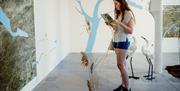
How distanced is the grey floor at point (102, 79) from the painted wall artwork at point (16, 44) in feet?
1.92

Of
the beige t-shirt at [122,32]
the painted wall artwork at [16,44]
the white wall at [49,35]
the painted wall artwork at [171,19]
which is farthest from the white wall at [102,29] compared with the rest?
the beige t-shirt at [122,32]

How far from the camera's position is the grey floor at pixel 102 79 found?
15.2ft

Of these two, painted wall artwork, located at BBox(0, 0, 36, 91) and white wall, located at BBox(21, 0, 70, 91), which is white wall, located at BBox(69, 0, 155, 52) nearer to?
white wall, located at BBox(21, 0, 70, 91)

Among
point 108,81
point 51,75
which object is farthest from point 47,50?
point 108,81

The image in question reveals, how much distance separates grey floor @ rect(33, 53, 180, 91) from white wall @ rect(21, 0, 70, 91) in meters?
0.20

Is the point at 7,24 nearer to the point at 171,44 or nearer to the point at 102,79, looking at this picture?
the point at 102,79

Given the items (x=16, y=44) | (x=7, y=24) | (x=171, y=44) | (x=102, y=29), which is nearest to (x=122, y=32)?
(x=16, y=44)

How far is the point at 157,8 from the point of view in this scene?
220 inches

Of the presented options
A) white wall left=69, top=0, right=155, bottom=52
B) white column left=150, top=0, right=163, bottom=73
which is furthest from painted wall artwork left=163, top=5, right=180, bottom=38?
white column left=150, top=0, right=163, bottom=73

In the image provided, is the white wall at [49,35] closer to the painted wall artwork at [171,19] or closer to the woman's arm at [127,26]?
the woman's arm at [127,26]

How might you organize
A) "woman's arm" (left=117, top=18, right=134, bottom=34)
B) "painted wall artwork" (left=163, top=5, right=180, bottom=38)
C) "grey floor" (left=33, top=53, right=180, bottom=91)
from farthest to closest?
1. "painted wall artwork" (left=163, top=5, right=180, bottom=38)
2. "grey floor" (left=33, top=53, right=180, bottom=91)
3. "woman's arm" (left=117, top=18, right=134, bottom=34)

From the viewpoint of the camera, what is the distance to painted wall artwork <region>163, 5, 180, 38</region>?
320 inches

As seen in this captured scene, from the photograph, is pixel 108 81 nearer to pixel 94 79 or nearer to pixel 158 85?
pixel 94 79

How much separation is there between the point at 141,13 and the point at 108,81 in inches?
154
